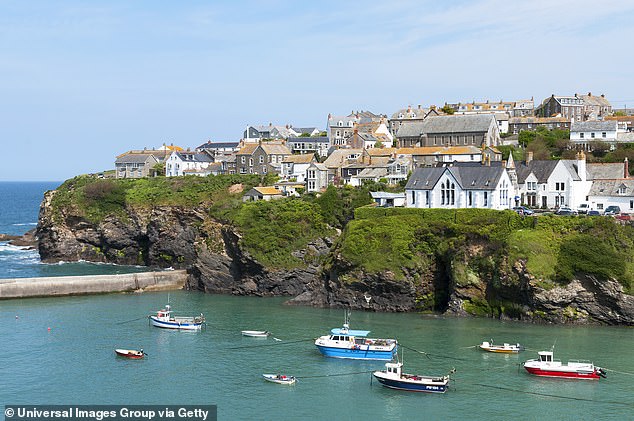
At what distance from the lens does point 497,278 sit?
6794 centimetres

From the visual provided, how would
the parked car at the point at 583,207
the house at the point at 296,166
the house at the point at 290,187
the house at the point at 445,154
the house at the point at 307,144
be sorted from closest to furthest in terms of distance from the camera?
the parked car at the point at 583,207 < the house at the point at 445,154 < the house at the point at 290,187 < the house at the point at 296,166 < the house at the point at 307,144

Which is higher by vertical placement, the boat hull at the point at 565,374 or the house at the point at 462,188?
the house at the point at 462,188

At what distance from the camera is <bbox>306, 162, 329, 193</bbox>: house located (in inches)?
3989

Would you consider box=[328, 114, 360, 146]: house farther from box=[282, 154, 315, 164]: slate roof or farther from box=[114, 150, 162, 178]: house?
box=[114, 150, 162, 178]: house

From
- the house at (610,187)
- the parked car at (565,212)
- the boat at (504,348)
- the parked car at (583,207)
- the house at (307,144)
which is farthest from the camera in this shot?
the house at (307,144)

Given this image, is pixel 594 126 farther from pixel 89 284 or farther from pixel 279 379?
pixel 279 379

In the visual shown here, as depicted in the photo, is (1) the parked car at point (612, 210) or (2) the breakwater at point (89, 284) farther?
(2) the breakwater at point (89, 284)

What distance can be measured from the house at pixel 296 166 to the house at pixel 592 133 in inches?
1439

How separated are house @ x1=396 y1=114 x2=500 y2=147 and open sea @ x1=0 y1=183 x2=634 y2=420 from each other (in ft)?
146

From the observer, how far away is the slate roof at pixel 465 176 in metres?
77.9

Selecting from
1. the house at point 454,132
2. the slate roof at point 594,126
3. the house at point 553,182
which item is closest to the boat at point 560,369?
the house at point 553,182

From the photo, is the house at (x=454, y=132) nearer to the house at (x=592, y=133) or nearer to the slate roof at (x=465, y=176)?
the house at (x=592, y=133)

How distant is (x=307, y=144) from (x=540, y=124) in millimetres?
40085

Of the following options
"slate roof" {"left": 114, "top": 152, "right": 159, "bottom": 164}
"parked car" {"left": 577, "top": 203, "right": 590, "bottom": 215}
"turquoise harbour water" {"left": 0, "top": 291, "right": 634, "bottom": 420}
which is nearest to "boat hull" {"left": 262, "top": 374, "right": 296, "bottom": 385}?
"turquoise harbour water" {"left": 0, "top": 291, "right": 634, "bottom": 420}
